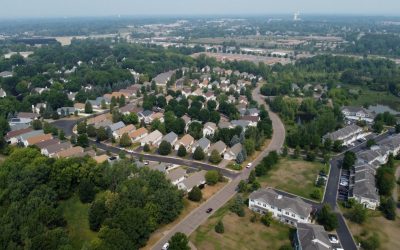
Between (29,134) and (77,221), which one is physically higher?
(29,134)

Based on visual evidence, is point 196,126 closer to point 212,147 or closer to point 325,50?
point 212,147

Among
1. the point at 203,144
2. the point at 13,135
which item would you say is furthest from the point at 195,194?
the point at 13,135

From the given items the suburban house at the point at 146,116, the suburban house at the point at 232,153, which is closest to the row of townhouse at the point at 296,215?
the suburban house at the point at 232,153

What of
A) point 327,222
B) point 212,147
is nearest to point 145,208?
point 327,222

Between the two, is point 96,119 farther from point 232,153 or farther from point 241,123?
point 232,153

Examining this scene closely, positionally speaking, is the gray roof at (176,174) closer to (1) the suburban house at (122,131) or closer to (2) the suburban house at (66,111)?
(1) the suburban house at (122,131)

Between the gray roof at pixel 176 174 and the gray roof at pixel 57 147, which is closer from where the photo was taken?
the gray roof at pixel 176 174

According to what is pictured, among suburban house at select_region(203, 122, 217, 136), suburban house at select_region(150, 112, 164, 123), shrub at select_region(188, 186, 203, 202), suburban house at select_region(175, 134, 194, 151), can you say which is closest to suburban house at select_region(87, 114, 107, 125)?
suburban house at select_region(150, 112, 164, 123)

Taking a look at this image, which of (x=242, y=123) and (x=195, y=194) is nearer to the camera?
(x=195, y=194)
